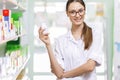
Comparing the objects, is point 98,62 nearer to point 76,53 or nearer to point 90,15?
point 76,53

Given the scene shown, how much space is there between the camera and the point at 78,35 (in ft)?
8.32

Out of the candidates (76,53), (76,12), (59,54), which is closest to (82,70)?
(76,53)

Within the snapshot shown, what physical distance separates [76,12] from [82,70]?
55 centimetres

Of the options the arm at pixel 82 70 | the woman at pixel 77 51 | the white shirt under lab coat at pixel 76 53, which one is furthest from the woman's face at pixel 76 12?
the arm at pixel 82 70

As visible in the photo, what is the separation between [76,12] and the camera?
2.43 meters

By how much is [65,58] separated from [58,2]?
237cm

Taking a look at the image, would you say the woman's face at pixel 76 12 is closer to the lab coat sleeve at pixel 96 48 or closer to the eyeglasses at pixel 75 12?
the eyeglasses at pixel 75 12

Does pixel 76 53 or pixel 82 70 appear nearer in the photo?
pixel 82 70

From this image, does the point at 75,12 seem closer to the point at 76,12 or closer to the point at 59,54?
the point at 76,12

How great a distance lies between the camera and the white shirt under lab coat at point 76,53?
8.09 ft

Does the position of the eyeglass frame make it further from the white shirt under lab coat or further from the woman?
the white shirt under lab coat

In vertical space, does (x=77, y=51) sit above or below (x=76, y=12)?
below

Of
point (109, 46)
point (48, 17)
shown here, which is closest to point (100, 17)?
point (109, 46)

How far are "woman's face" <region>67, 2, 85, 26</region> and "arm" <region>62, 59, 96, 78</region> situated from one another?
39 cm
